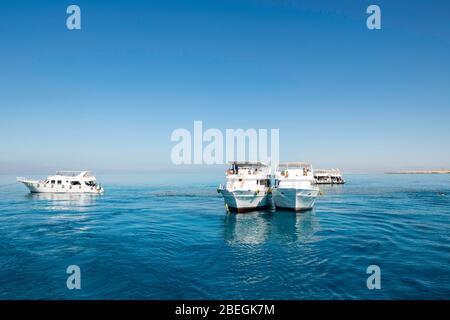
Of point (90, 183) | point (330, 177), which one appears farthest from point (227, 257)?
point (330, 177)

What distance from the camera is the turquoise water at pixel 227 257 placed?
1895 cm

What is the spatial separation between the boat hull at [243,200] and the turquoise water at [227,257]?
4.93 meters

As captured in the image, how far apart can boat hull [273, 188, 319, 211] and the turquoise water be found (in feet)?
15.0

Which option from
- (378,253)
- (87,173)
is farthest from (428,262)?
(87,173)

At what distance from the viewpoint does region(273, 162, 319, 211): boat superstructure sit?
5062 cm

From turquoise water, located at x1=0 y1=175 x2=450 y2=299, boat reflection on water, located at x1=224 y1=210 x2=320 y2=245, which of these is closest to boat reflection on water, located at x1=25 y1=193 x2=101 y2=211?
turquoise water, located at x1=0 y1=175 x2=450 y2=299

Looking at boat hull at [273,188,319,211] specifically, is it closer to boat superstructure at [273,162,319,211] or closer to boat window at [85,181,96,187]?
boat superstructure at [273,162,319,211]

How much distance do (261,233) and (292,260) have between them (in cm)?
1150

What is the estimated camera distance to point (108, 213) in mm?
54656

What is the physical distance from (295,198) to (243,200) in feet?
29.7

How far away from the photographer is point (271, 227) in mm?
40312

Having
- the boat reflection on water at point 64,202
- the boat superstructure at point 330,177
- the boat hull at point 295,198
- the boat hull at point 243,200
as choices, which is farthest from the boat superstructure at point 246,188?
the boat superstructure at point 330,177

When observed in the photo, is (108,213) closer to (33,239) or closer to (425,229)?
(33,239)

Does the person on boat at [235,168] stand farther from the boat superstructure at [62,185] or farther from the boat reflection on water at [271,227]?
the boat superstructure at [62,185]
